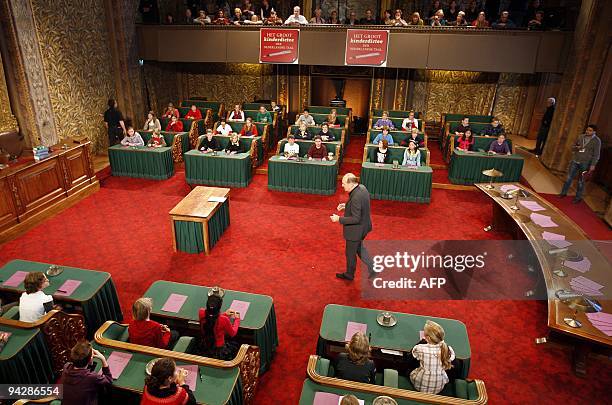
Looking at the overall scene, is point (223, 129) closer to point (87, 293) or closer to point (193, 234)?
→ point (193, 234)

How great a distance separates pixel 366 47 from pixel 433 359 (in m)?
9.50

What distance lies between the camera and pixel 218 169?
345 inches

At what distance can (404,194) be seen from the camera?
8.26 meters

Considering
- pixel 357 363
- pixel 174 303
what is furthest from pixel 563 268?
pixel 174 303

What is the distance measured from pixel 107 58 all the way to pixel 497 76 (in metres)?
11.4

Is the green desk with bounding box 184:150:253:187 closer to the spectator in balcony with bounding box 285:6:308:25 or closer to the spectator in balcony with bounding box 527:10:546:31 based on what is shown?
the spectator in balcony with bounding box 285:6:308:25

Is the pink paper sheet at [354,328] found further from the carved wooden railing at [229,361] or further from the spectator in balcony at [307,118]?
the spectator in balcony at [307,118]

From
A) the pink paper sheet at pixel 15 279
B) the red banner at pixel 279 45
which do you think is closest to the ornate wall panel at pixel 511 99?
the red banner at pixel 279 45

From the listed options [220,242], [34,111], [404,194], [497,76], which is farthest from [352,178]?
[497,76]

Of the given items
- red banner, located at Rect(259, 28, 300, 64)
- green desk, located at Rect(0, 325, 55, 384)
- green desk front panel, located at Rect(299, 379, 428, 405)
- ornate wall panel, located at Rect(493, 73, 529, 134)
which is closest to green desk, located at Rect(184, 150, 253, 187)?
red banner, located at Rect(259, 28, 300, 64)

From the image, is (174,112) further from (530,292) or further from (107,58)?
(530,292)

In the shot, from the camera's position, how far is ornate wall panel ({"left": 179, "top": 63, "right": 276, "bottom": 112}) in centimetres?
1423

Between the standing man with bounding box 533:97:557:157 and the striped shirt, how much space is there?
9.60m

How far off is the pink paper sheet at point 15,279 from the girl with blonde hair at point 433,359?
4.15m
